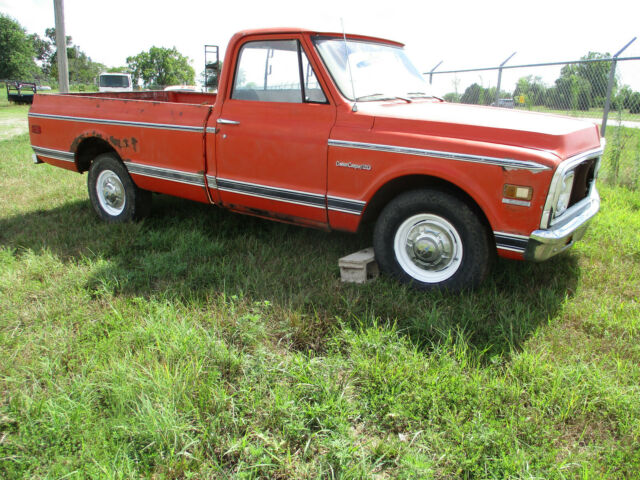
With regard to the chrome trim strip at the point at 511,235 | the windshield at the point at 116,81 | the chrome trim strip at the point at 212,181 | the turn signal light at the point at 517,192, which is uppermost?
the windshield at the point at 116,81

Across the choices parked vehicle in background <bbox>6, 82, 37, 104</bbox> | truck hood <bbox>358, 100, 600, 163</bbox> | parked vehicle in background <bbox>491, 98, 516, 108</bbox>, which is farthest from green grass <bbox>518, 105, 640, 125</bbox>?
parked vehicle in background <bbox>6, 82, 37, 104</bbox>

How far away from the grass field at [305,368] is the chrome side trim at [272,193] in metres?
0.53

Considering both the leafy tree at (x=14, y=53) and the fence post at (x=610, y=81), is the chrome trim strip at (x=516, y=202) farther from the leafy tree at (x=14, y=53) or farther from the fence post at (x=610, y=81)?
the leafy tree at (x=14, y=53)

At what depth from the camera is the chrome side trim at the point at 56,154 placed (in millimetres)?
5321

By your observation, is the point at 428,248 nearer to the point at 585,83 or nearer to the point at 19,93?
the point at 585,83

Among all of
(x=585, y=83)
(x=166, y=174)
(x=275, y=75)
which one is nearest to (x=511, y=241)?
(x=275, y=75)

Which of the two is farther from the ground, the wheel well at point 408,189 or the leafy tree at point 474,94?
the leafy tree at point 474,94

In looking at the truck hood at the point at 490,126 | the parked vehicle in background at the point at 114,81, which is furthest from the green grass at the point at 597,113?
the parked vehicle in background at the point at 114,81

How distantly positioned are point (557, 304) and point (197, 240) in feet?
10.0

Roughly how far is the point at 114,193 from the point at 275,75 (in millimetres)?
2382

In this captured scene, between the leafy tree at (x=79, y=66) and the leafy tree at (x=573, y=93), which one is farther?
the leafy tree at (x=79, y=66)

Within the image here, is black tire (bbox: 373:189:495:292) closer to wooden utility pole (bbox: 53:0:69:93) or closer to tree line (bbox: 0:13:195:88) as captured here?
wooden utility pole (bbox: 53:0:69:93)

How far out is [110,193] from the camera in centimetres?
525

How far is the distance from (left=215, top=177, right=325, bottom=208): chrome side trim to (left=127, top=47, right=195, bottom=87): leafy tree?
203 ft
